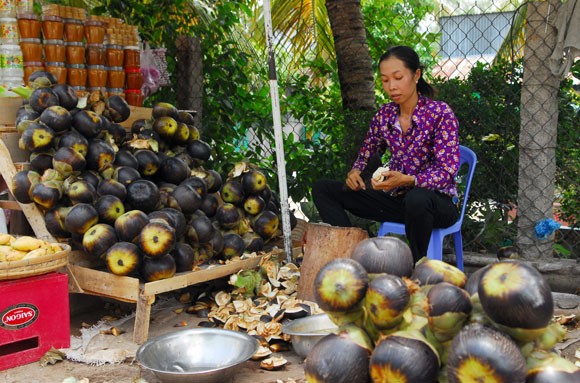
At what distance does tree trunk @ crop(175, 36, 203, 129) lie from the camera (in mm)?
5777

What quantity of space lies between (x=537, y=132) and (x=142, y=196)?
2657mm

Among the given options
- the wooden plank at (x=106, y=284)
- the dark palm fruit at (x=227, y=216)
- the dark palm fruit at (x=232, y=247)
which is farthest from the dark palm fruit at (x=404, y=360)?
the dark palm fruit at (x=227, y=216)

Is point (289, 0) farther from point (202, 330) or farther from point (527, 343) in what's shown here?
point (527, 343)

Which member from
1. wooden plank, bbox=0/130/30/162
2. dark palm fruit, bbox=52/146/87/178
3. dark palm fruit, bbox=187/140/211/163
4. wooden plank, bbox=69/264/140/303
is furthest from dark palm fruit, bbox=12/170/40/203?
dark palm fruit, bbox=187/140/211/163

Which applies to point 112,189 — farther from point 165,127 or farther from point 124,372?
point 124,372

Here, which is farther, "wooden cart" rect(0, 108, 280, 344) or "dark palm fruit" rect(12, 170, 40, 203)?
"dark palm fruit" rect(12, 170, 40, 203)

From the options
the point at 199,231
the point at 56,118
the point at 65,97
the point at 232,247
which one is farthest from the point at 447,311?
the point at 65,97

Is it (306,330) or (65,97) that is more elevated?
(65,97)

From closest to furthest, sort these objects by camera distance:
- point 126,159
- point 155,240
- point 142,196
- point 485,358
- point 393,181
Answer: point 485,358
point 155,240
point 393,181
point 142,196
point 126,159

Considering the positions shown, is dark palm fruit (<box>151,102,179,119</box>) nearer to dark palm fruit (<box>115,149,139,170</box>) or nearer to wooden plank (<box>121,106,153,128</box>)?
wooden plank (<box>121,106,153,128</box>)

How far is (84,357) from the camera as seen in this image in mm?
3197

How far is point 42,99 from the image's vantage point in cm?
381

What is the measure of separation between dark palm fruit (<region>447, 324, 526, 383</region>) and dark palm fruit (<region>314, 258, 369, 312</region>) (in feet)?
0.93

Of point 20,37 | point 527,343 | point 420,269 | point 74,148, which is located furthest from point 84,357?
point 20,37
